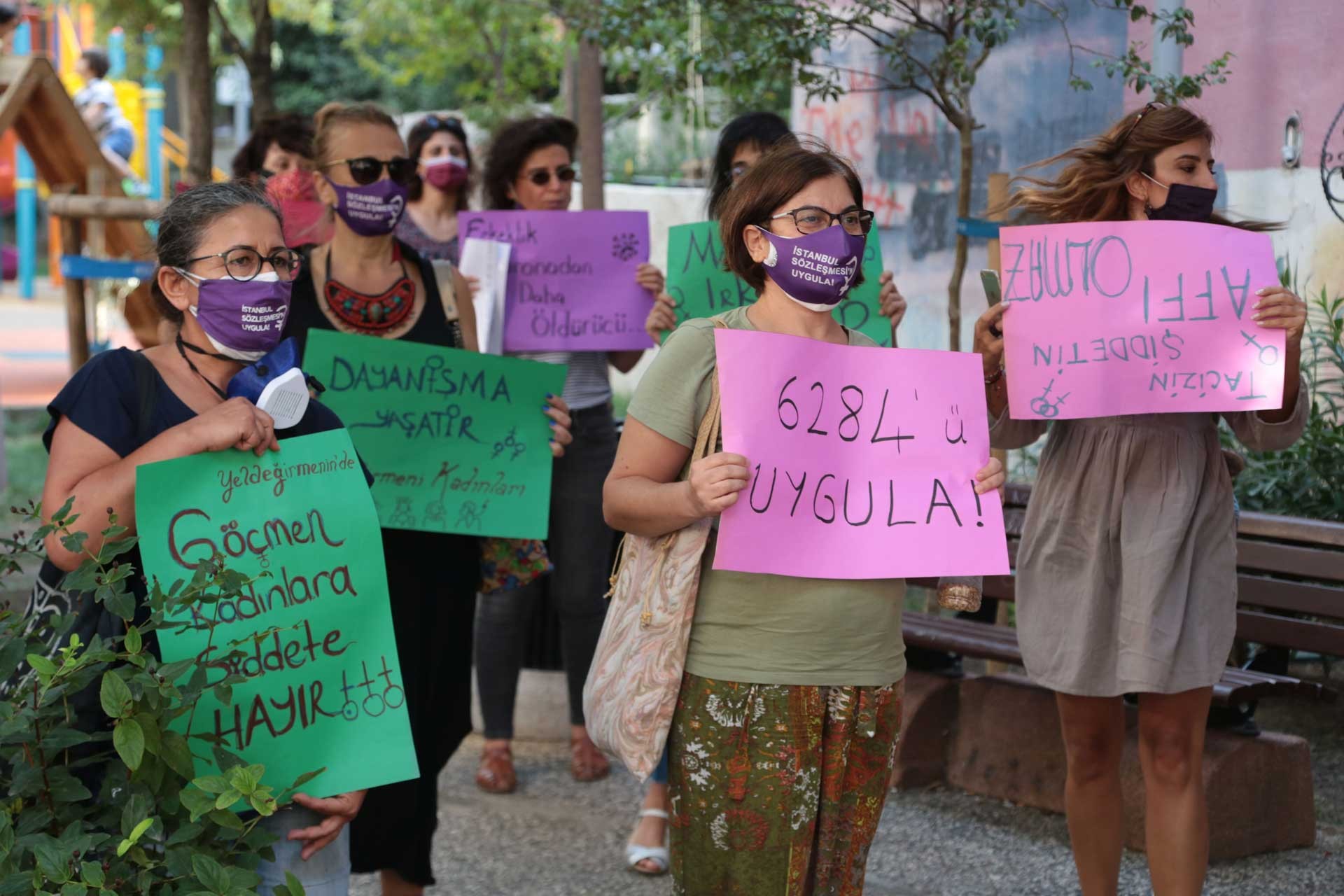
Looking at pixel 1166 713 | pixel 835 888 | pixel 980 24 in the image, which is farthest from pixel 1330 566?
pixel 835 888

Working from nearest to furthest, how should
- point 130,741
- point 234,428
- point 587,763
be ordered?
point 130,741 < point 234,428 < point 587,763

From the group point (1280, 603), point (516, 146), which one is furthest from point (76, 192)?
point (1280, 603)

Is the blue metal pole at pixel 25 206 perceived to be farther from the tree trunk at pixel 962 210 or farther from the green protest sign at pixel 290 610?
the green protest sign at pixel 290 610

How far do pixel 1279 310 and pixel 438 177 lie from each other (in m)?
2.97

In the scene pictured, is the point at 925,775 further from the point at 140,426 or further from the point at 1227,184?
the point at 140,426

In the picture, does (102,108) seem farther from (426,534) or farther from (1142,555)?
(1142,555)

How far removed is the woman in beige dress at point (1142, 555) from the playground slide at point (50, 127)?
7179 millimetres

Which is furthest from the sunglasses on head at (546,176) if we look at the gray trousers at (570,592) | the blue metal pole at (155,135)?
the blue metal pole at (155,135)

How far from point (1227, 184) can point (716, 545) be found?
4220mm

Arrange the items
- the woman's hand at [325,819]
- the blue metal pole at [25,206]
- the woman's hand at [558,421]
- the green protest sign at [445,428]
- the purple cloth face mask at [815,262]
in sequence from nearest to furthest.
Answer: the woman's hand at [325,819], the purple cloth face mask at [815,262], the green protest sign at [445,428], the woman's hand at [558,421], the blue metal pole at [25,206]

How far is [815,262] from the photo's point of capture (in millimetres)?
2686

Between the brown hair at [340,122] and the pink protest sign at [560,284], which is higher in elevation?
the brown hair at [340,122]

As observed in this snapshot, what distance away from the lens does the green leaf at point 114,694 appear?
2135 mm

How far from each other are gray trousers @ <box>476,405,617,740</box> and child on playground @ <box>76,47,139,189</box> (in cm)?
1164
